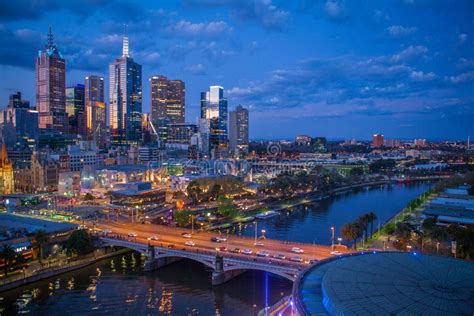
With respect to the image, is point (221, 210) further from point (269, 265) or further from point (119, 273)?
point (269, 265)

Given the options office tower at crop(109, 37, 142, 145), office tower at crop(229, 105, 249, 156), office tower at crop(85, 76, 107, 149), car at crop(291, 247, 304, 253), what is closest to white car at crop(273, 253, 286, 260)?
car at crop(291, 247, 304, 253)

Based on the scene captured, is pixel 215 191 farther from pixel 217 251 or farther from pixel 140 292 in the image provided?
pixel 140 292

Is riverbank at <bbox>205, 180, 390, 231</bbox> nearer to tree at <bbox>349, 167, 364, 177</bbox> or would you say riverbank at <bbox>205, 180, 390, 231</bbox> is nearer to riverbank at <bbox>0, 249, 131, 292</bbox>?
tree at <bbox>349, 167, 364, 177</bbox>

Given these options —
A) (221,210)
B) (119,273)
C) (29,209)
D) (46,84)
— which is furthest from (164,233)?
(46,84)

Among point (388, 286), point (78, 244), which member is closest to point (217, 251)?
point (78, 244)

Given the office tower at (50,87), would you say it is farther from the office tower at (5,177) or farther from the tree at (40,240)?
the tree at (40,240)
